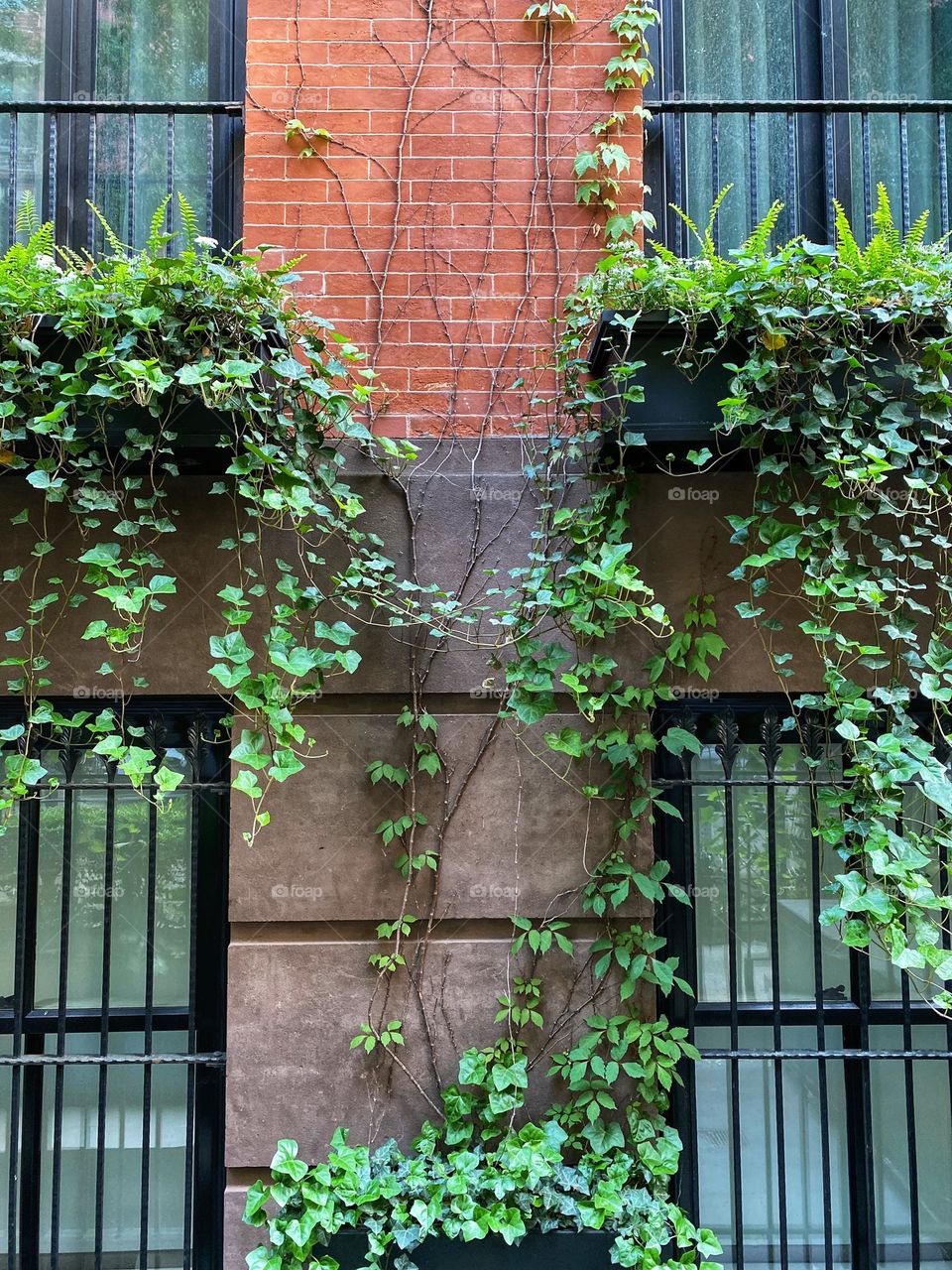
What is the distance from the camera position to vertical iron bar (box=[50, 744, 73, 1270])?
11.1 feet

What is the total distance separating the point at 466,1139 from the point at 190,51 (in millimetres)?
4406

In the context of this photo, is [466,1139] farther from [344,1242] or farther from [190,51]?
[190,51]

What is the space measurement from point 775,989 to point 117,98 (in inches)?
177

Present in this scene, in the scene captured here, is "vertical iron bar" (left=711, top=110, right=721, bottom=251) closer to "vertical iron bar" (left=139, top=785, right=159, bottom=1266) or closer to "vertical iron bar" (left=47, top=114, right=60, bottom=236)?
"vertical iron bar" (left=47, top=114, right=60, bottom=236)

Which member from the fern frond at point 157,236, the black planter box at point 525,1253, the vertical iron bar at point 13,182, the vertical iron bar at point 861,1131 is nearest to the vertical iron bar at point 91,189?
the vertical iron bar at point 13,182

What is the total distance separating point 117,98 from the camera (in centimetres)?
396

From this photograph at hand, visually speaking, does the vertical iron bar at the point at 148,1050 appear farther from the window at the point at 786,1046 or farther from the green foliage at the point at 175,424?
the window at the point at 786,1046

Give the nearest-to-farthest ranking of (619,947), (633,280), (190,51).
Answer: (633,280), (619,947), (190,51)

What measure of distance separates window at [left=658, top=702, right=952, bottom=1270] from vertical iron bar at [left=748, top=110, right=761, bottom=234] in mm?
2004

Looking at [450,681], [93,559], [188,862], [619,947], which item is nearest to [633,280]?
[450,681]

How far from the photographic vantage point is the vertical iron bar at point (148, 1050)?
11.1 ft

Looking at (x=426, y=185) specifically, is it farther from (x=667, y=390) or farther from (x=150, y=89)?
(x=150, y=89)

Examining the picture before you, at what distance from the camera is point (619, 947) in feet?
10.6

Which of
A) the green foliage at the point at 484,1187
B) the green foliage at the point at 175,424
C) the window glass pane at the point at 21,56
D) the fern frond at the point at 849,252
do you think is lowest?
the green foliage at the point at 484,1187
